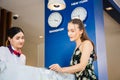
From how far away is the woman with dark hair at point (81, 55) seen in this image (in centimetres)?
319

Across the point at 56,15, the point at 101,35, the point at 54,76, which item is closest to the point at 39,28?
the point at 56,15

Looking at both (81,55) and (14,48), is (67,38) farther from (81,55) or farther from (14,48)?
(14,48)

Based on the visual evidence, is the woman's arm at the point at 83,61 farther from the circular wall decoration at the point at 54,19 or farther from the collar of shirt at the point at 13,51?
the circular wall decoration at the point at 54,19

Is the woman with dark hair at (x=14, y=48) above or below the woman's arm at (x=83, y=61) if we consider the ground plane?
above

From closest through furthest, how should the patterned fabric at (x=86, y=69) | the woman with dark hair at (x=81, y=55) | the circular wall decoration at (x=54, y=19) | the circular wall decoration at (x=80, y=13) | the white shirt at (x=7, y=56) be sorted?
the white shirt at (x=7, y=56) < the woman with dark hair at (x=81, y=55) < the patterned fabric at (x=86, y=69) < the circular wall decoration at (x=80, y=13) < the circular wall decoration at (x=54, y=19)

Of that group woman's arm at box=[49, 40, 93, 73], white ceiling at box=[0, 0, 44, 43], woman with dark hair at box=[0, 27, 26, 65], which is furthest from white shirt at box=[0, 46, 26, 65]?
white ceiling at box=[0, 0, 44, 43]

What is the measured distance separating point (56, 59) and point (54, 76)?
1.70 meters

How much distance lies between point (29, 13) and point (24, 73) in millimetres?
4104

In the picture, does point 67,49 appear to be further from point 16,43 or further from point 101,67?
point 16,43

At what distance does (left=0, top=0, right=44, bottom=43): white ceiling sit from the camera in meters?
5.77

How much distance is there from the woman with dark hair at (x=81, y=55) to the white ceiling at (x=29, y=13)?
204 centimetres

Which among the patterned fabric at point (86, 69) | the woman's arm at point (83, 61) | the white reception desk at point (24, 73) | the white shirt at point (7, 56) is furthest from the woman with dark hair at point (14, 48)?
the patterned fabric at point (86, 69)

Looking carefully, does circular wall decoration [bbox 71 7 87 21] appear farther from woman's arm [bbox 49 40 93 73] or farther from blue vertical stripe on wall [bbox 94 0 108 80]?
woman's arm [bbox 49 40 93 73]

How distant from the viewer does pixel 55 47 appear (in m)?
4.50
